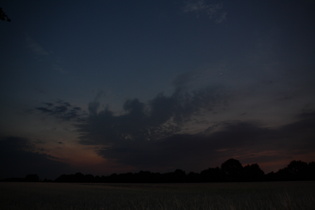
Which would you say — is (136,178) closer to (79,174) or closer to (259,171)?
(79,174)

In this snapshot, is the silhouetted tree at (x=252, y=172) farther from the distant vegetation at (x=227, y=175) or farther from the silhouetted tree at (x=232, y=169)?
the silhouetted tree at (x=232, y=169)

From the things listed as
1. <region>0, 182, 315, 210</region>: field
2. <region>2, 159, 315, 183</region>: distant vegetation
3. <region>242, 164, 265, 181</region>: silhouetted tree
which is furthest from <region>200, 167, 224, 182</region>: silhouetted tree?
<region>0, 182, 315, 210</region>: field

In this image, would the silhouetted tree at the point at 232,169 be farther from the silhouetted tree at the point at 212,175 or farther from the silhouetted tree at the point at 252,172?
the silhouetted tree at the point at 212,175

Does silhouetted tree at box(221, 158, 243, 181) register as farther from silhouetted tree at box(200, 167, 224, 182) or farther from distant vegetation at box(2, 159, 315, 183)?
silhouetted tree at box(200, 167, 224, 182)

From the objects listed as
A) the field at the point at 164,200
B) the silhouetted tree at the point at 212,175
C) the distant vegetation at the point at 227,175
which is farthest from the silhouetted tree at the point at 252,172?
the field at the point at 164,200

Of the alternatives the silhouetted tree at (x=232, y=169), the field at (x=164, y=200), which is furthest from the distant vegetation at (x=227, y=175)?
the field at (x=164, y=200)

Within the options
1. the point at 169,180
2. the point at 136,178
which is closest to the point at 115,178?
the point at 136,178

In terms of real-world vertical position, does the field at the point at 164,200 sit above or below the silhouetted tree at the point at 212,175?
below

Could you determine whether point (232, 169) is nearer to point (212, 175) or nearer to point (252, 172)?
point (252, 172)

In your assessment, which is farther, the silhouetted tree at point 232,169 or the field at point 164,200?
the silhouetted tree at point 232,169

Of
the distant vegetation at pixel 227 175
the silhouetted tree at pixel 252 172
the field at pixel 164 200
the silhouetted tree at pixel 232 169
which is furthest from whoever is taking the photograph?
the silhouetted tree at pixel 232 169

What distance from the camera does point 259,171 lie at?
93.4 metres

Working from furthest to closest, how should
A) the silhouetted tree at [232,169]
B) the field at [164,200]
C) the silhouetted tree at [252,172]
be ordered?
the silhouetted tree at [232,169] → the silhouetted tree at [252,172] → the field at [164,200]

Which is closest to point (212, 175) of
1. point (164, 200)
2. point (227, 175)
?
point (227, 175)
